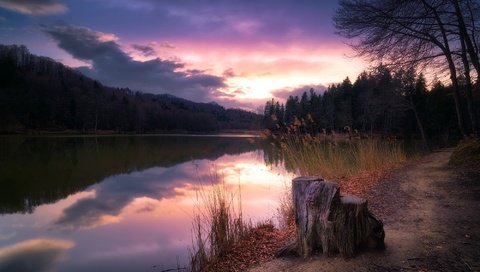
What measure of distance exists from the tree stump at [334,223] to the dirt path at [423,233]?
0.46ft

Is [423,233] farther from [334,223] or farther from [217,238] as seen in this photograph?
[217,238]

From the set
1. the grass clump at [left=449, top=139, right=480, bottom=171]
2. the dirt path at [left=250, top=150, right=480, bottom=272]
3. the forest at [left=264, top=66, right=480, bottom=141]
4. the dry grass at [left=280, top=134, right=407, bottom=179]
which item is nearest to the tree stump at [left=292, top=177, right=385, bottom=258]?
the dirt path at [left=250, top=150, right=480, bottom=272]

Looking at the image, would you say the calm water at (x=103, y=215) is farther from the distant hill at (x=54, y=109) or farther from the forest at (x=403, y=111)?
the distant hill at (x=54, y=109)

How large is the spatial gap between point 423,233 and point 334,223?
62.2 inches

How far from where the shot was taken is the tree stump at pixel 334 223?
409 cm

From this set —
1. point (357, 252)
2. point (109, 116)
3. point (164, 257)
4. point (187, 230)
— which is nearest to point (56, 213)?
point (187, 230)

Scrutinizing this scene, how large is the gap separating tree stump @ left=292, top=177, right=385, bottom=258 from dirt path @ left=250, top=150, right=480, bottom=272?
0.14m

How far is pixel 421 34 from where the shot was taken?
10.0 m

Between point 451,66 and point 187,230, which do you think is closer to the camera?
point 187,230

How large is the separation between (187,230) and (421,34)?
8.50 metres

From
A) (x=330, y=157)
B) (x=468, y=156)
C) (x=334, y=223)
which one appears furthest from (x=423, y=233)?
(x=468, y=156)

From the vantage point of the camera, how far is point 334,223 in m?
4.11

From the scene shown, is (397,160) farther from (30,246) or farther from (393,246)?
(30,246)

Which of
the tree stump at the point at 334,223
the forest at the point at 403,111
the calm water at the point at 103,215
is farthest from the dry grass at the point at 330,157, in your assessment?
the forest at the point at 403,111
